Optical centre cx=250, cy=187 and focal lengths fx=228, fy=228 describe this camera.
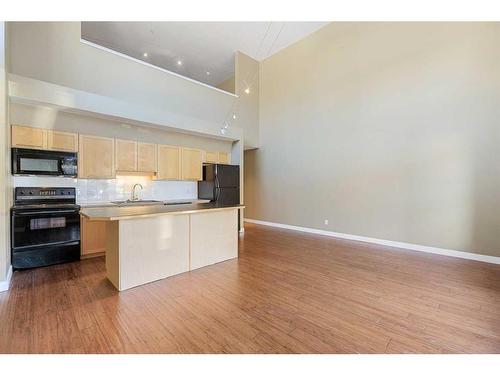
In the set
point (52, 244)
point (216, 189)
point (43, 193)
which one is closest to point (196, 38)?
point (216, 189)

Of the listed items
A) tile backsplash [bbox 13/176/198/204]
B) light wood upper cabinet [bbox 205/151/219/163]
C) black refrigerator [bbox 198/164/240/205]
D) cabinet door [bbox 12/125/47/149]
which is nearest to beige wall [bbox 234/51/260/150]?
light wood upper cabinet [bbox 205/151/219/163]

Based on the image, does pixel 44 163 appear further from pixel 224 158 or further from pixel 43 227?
pixel 224 158

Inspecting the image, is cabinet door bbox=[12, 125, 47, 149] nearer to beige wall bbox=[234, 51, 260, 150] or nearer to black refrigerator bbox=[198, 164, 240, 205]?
black refrigerator bbox=[198, 164, 240, 205]

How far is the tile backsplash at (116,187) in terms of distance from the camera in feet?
11.9

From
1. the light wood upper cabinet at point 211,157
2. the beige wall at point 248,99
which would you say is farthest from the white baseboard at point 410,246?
the beige wall at point 248,99

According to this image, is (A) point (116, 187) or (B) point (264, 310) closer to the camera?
(B) point (264, 310)

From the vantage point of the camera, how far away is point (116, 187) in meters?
4.39

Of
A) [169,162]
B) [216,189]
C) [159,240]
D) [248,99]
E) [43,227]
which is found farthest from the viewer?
[248,99]

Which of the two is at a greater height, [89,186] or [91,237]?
[89,186]

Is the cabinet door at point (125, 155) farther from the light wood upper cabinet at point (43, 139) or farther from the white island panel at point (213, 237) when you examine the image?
the white island panel at point (213, 237)

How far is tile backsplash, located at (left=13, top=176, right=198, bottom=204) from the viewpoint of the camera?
143 inches

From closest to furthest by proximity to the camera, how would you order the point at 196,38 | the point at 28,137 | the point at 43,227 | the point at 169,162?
the point at 43,227, the point at 28,137, the point at 169,162, the point at 196,38

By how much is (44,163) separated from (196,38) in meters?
4.32

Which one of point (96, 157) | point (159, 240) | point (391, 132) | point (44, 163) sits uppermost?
point (391, 132)
